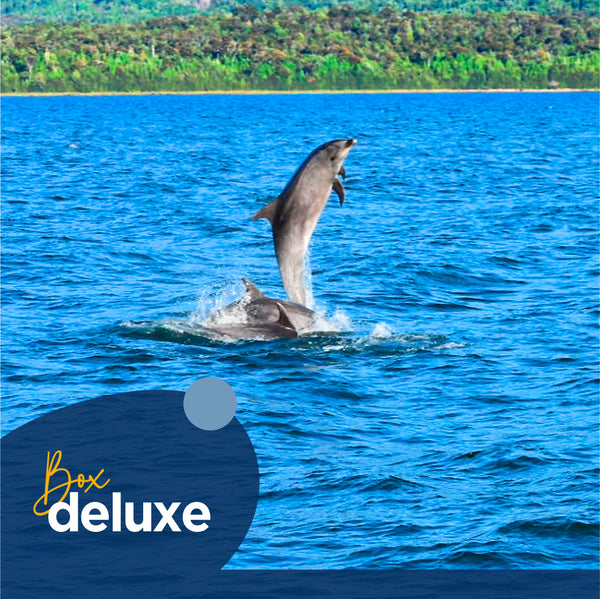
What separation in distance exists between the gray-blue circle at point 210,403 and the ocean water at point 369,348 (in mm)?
261

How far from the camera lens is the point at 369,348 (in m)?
20.5

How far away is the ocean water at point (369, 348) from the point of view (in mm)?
13281

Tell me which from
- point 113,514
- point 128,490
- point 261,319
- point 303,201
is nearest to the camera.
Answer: point 113,514

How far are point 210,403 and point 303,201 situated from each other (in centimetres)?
327

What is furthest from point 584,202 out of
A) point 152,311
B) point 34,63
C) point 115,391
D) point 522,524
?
point 34,63

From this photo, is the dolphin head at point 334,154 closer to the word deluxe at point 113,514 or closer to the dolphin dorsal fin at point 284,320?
the dolphin dorsal fin at point 284,320

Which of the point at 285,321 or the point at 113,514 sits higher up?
the point at 285,321

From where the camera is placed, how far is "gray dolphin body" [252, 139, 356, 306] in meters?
16.8

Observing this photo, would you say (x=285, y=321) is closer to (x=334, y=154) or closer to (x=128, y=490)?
(x=334, y=154)

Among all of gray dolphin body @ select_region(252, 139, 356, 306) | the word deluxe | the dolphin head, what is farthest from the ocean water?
the dolphin head

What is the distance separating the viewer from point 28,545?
12477 mm

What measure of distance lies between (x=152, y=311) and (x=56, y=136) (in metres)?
68.5

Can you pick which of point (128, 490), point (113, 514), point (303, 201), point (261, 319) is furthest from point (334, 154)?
point (113, 514)

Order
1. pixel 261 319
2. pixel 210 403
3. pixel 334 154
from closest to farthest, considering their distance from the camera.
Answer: pixel 334 154
pixel 210 403
pixel 261 319
